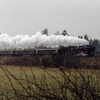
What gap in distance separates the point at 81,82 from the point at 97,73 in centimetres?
77

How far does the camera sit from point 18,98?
3.89 meters

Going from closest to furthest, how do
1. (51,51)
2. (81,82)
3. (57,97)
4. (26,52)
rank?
(57,97) < (81,82) < (51,51) < (26,52)

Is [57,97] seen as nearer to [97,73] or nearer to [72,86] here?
[72,86]

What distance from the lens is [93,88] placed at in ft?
13.8

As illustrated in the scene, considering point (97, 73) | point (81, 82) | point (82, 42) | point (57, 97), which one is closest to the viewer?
point (57, 97)

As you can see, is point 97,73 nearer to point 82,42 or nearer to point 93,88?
point 93,88

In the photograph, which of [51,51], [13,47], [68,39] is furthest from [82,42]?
[13,47]

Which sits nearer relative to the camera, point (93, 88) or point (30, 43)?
point (93, 88)

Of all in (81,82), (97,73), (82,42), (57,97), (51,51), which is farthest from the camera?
(82,42)

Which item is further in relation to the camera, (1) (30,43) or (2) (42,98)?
(1) (30,43)

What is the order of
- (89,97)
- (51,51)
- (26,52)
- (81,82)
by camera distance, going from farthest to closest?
(26,52), (51,51), (81,82), (89,97)

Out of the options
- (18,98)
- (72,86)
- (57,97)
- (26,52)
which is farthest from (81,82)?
(26,52)

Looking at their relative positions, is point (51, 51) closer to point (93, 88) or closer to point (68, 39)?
point (68, 39)

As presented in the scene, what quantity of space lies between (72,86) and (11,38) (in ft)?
192
